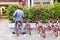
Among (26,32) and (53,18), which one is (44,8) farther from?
(26,32)

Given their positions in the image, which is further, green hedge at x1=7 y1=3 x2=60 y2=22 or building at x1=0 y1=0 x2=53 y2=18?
building at x1=0 y1=0 x2=53 y2=18

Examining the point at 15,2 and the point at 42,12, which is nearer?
the point at 42,12

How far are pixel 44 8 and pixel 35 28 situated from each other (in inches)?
82.8

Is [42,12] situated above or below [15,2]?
below

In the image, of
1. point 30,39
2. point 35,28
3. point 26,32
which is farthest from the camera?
point 35,28

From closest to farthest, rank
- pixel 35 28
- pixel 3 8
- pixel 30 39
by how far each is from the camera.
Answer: pixel 30 39 → pixel 35 28 → pixel 3 8

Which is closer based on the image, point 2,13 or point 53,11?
point 53,11

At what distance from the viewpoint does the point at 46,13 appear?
56.4 ft

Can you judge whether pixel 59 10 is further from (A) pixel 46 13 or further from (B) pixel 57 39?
(B) pixel 57 39

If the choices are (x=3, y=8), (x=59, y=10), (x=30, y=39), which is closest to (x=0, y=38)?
(x=30, y=39)

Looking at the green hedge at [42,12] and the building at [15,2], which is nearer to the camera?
the green hedge at [42,12]

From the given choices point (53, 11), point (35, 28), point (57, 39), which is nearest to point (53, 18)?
point (53, 11)

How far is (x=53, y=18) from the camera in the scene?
17.3 m

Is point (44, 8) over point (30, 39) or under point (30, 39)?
over
